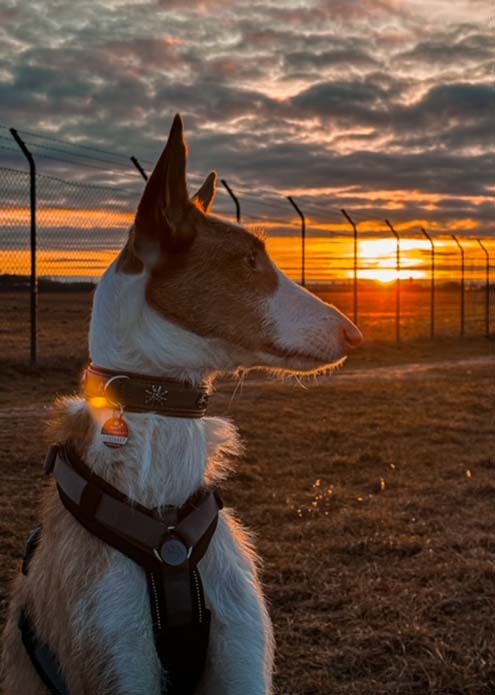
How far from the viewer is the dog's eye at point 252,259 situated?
3.03 meters

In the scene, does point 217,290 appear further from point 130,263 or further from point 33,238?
point 33,238

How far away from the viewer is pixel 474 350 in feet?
78.2

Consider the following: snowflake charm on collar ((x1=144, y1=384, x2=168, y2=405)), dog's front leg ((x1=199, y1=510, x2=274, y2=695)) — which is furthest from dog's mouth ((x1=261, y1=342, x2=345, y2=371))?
dog's front leg ((x1=199, y1=510, x2=274, y2=695))

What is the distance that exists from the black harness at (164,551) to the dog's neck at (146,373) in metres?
0.06

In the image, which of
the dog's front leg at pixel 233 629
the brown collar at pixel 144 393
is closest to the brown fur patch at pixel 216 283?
the brown collar at pixel 144 393

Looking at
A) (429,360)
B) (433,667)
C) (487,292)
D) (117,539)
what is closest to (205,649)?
(117,539)

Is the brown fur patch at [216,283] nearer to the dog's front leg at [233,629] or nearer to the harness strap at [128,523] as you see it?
the harness strap at [128,523]

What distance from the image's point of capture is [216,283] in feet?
9.48

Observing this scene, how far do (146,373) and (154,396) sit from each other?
0.29 ft

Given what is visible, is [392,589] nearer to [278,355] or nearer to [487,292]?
[278,355]

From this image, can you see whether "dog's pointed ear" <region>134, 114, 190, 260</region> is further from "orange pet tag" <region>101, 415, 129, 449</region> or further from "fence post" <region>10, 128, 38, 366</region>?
"fence post" <region>10, 128, 38, 366</region>

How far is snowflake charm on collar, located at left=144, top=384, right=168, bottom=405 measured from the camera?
2.76 meters

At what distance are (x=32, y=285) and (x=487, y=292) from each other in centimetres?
1917

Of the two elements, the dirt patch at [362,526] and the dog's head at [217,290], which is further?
the dirt patch at [362,526]
